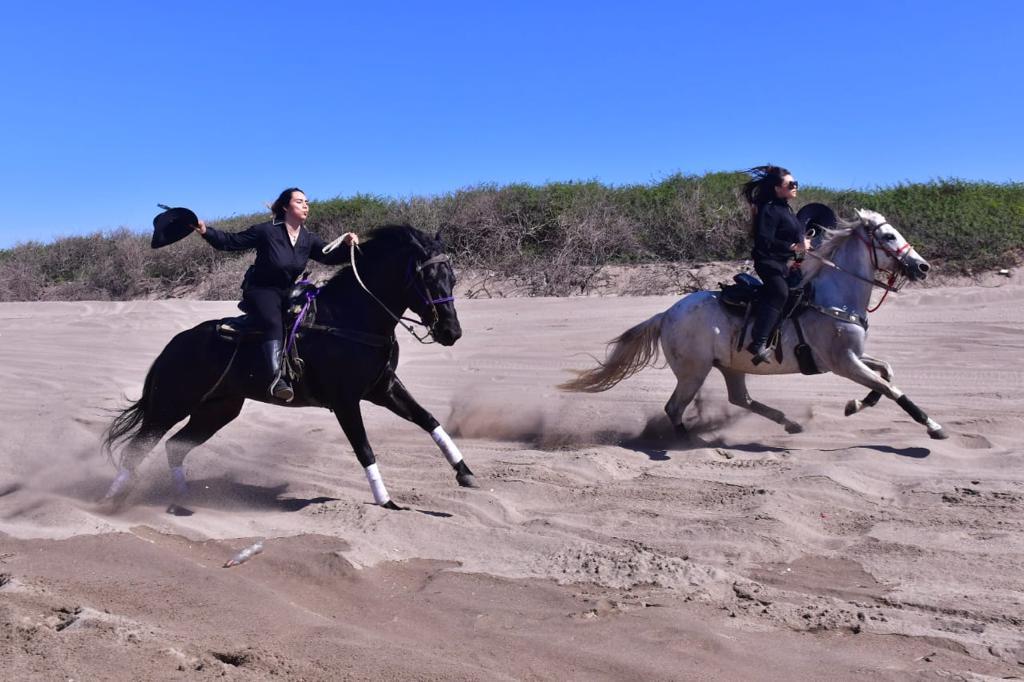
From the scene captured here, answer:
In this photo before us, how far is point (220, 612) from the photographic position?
4773mm

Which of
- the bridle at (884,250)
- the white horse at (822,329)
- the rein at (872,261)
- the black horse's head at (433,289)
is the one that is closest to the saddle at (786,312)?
the white horse at (822,329)

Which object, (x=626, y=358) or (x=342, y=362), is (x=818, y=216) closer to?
(x=626, y=358)

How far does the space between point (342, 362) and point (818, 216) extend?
5.19 metres

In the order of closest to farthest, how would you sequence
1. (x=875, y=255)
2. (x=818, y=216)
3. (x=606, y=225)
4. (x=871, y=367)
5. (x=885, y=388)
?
(x=885, y=388) < (x=875, y=255) < (x=871, y=367) < (x=818, y=216) < (x=606, y=225)

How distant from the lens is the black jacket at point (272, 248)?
7176mm

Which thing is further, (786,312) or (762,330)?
(786,312)

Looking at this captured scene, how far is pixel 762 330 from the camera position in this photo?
8781 mm

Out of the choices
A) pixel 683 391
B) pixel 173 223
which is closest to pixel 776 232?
pixel 683 391

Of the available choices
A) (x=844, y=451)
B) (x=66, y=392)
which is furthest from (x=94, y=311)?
(x=844, y=451)

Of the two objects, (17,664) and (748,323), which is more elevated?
(748,323)

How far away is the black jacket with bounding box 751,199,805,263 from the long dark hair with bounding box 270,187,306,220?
13.8 feet

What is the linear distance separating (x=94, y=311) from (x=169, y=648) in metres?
19.2

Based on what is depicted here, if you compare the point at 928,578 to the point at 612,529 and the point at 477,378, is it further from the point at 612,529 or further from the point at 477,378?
the point at 477,378

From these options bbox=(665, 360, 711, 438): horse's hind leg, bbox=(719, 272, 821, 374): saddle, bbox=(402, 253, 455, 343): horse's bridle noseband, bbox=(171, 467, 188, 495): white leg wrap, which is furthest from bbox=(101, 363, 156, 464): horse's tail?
bbox=(719, 272, 821, 374): saddle
